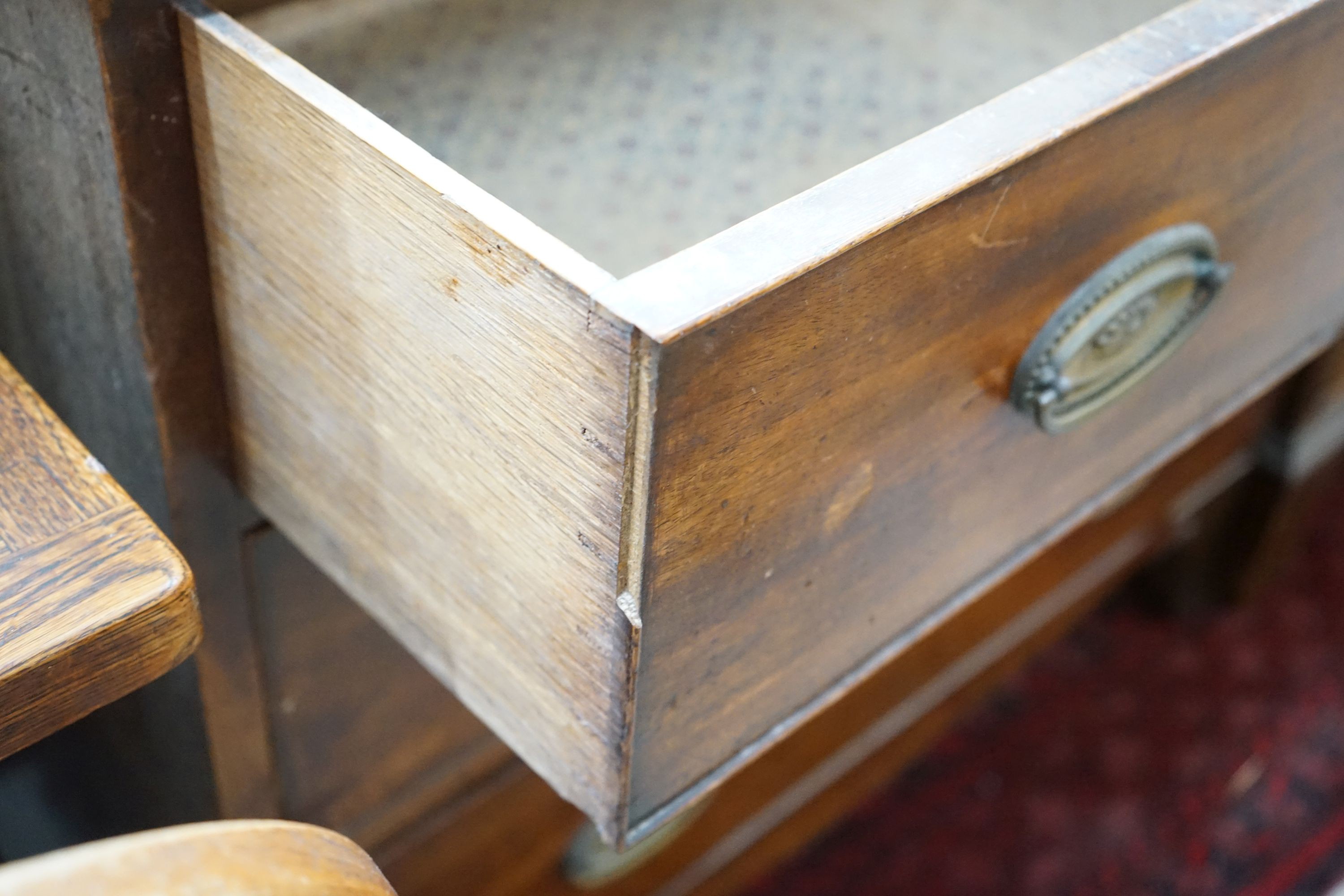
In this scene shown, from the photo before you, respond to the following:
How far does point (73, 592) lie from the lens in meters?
0.38

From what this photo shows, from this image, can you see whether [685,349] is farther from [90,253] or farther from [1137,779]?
[1137,779]

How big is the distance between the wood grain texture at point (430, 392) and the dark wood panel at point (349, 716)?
0.09m

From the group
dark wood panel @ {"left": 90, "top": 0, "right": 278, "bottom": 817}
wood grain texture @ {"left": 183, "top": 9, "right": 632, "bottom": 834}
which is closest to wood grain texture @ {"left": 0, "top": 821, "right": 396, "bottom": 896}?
wood grain texture @ {"left": 183, "top": 9, "right": 632, "bottom": 834}

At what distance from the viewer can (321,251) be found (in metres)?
0.41

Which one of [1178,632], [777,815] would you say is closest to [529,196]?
[777,815]

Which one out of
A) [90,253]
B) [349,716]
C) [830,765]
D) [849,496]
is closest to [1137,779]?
[830,765]

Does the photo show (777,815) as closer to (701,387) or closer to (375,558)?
(375,558)

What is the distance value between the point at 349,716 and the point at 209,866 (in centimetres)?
43

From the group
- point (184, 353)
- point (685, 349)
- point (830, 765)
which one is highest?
point (685, 349)

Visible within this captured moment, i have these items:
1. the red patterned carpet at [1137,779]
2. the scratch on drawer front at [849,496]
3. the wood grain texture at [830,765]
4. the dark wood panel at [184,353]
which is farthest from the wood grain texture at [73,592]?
the red patterned carpet at [1137,779]

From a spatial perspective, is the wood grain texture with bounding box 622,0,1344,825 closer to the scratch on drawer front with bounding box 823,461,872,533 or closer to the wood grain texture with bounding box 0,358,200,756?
the scratch on drawer front with bounding box 823,461,872,533

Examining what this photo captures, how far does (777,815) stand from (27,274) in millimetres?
649

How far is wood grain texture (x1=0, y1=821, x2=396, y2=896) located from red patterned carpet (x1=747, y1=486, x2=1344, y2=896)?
2.77ft

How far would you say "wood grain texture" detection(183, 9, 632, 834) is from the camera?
343 millimetres
